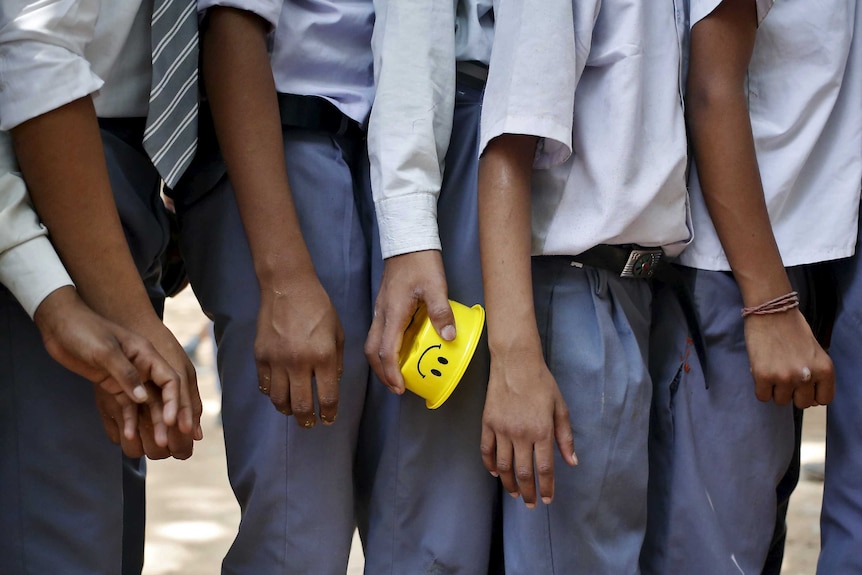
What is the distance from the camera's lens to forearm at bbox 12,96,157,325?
1.03 m

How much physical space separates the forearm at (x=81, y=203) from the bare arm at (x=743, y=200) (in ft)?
2.44

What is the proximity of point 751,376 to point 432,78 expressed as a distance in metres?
0.61

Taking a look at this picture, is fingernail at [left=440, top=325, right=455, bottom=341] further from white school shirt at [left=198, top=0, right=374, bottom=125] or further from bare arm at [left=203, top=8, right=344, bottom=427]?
white school shirt at [left=198, top=0, right=374, bottom=125]

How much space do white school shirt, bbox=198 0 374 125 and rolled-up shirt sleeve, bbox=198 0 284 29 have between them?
0.02 m

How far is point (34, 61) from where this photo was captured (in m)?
1.00

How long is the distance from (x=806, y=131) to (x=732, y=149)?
15 cm

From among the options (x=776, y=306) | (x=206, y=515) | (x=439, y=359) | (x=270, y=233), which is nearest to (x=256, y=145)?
(x=270, y=233)

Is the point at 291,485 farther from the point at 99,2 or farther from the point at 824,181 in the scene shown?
the point at 824,181

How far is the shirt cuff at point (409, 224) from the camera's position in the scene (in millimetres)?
1177

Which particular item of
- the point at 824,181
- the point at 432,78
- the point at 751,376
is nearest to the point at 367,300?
the point at 432,78

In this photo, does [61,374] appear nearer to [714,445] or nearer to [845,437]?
[714,445]

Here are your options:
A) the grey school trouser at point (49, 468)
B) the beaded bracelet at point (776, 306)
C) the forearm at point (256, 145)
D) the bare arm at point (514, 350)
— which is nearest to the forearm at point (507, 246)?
the bare arm at point (514, 350)

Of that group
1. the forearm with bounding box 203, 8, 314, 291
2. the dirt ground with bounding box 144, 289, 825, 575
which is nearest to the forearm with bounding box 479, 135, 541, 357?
the forearm with bounding box 203, 8, 314, 291

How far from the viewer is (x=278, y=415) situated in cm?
123
